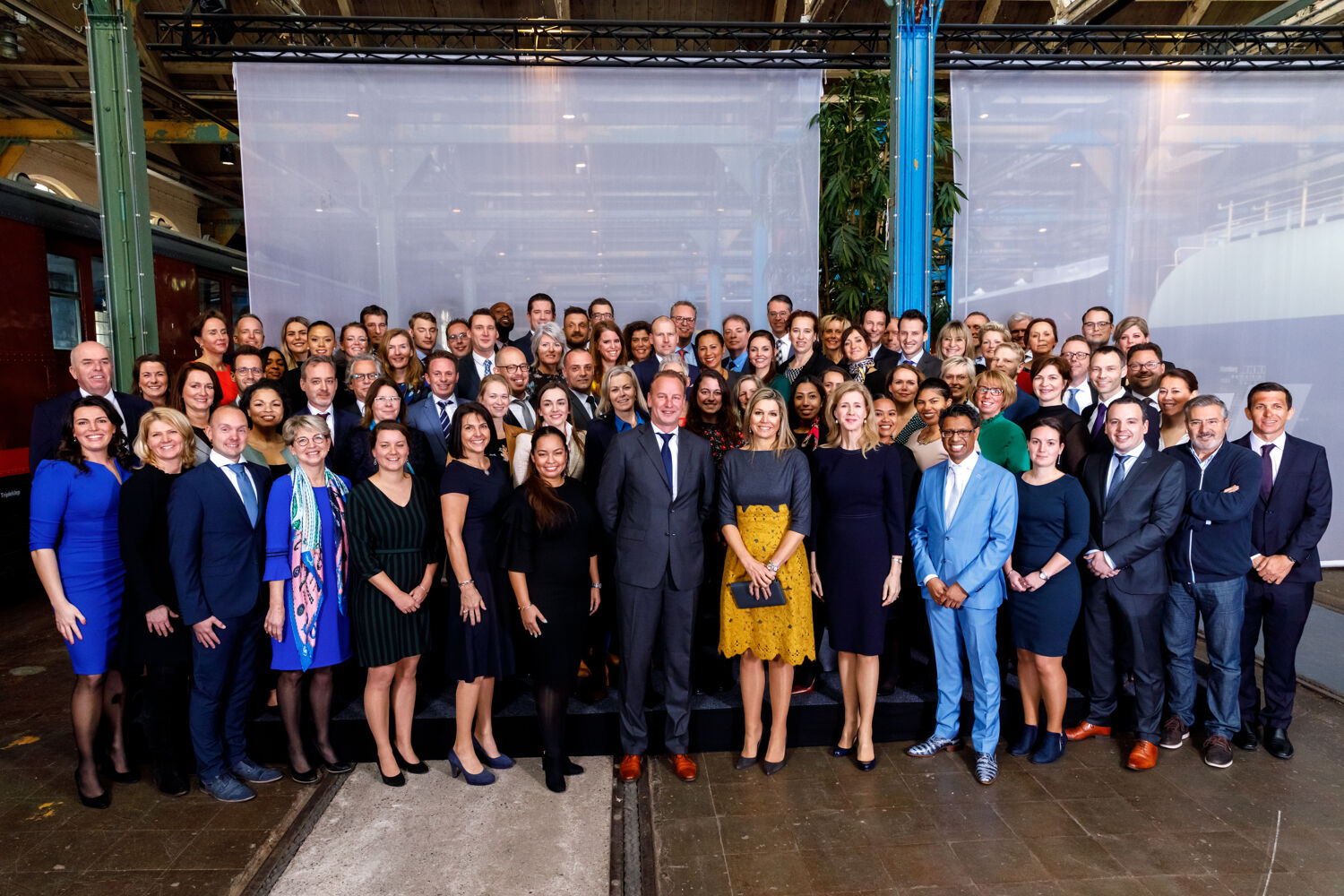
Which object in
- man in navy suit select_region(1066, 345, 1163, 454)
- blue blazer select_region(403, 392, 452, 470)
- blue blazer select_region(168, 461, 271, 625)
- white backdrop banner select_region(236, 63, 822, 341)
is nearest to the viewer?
blue blazer select_region(168, 461, 271, 625)

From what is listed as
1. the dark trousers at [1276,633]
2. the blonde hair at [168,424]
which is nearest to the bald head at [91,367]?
the blonde hair at [168,424]

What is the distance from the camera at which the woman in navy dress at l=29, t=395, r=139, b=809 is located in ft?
10.1

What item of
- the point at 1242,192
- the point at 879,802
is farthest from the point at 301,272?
the point at 1242,192

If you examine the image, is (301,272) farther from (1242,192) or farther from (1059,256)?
(1242,192)

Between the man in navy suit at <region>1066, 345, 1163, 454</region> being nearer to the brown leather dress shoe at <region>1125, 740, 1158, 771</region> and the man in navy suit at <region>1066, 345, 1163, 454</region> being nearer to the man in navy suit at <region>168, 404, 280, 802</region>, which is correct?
the brown leather dress shoe at <region>1125, 740, 1158, 771</region>

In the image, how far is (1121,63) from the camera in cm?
674

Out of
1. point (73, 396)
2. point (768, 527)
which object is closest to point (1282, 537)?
point (768, 527)

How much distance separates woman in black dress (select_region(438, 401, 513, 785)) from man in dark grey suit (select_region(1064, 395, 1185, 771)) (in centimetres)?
263

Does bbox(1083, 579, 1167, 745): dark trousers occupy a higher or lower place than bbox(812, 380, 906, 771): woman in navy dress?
lower

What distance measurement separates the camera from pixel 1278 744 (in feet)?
11.7

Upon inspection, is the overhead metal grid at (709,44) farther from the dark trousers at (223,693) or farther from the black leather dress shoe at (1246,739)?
the black leather dress shoe at (1246,739)

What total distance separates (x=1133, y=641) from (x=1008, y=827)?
1080 millimetres

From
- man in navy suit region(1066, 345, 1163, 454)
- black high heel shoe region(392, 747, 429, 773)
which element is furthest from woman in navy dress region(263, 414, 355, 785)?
man in navy suit region(1066, 345, 1163, 454)

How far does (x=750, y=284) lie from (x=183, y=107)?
29.1ft
